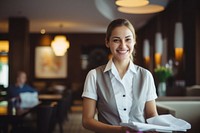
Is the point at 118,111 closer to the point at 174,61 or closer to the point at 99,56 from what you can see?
the point at 174,61

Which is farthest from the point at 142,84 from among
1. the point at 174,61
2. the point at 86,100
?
the point at 174,61

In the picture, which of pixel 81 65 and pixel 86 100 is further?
pixel 81 65

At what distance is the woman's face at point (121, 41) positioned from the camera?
5.38 ft

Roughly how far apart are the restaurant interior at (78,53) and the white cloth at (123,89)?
162 centimetres

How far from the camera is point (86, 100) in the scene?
167cm

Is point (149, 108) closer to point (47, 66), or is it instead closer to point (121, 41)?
point (121, 41)

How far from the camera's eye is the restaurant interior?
16.1 feet

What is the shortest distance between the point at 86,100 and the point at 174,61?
7.29 meters

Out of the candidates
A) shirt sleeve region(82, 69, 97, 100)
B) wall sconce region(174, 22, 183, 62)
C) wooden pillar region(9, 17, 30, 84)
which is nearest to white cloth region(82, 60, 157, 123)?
shirt sleeve region(82, 69, 97, 100)

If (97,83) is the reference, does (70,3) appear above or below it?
above

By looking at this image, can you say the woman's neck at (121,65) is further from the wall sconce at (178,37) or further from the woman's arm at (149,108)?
the wall sconce at (178,37)

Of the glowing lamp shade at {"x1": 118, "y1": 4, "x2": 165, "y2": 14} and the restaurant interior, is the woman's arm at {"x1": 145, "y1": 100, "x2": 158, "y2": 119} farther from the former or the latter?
the glowing lamp shade at {"x1": 118, "y1": 4, "x2": 165, "y2": 14}

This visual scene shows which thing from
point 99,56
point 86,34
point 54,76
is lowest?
point 54,76

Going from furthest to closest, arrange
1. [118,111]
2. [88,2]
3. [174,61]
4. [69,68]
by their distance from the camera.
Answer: [69,68] < [174,61] < [88,2] < [118,111]
